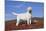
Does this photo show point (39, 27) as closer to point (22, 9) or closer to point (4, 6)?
point (22, 9)

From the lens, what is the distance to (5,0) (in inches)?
23.1

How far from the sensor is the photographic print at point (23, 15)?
0.59 meters

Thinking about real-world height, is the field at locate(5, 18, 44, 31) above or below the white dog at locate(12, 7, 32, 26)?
below

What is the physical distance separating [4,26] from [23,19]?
Answer: 0.13 m

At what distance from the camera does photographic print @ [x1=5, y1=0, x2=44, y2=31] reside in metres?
0.59

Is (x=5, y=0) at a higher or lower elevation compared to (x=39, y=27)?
higher

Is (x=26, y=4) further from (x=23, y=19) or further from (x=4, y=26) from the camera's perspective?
(x=4, y=26)

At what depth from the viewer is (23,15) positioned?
60 cm

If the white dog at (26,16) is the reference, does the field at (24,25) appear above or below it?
below

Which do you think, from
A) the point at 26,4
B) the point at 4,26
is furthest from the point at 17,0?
the point at 4,26
